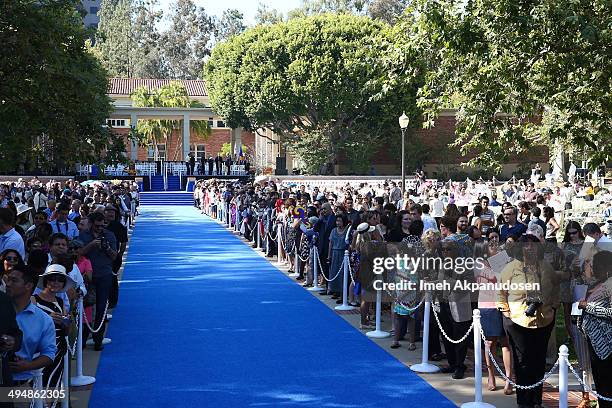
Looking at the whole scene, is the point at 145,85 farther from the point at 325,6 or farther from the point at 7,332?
the point at 7,332

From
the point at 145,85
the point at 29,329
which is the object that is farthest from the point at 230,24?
the point at 29,329

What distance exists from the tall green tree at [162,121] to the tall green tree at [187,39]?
2368 cm

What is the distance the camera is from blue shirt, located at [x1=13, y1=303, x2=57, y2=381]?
241 inches

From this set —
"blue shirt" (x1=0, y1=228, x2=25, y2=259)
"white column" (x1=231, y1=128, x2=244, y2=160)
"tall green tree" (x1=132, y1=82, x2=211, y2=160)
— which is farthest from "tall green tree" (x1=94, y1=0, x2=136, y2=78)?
"blue shirt" (x1=0, y1=228, x2=25, y2=259)

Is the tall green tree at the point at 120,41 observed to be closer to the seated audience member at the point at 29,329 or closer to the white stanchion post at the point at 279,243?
the white stanchion post at the point at 279,243

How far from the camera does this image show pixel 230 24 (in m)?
102

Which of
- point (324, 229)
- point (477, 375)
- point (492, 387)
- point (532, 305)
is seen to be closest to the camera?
point (532, 305)

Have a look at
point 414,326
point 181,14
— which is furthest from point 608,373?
point 181,14

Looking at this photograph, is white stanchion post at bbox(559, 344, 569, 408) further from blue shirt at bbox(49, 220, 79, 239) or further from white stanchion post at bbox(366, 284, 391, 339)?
blue shirt at bbox(49, 220, 79, 239)

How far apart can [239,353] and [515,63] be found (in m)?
6.53

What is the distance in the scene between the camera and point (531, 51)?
1285cm

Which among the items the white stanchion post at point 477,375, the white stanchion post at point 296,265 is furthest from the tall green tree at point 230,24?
the white stanchion post at point 477,375

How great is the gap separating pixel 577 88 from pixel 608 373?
20.6ft

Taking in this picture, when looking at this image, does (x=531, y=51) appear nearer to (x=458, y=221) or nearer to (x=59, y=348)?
(x=458, y=221)
